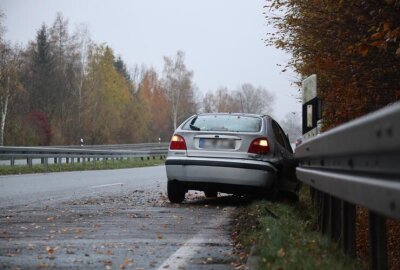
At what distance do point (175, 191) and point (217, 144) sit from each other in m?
1.07

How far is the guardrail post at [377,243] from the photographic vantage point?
346 cm

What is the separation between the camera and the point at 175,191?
9203 mm

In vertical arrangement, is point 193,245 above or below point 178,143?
below

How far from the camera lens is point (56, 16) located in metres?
62.2

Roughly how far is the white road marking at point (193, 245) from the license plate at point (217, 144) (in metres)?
1.72

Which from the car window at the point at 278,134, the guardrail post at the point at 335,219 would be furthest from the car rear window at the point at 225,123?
the guardrail post at the point at 335,219

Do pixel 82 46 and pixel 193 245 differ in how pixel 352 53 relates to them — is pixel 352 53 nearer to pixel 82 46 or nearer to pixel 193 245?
pixel 193 245

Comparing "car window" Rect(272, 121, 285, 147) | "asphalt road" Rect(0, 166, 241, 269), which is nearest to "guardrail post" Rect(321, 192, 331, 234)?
"asphalt road" Rect(0, 166, 241, 269)

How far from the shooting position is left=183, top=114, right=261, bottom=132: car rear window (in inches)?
357

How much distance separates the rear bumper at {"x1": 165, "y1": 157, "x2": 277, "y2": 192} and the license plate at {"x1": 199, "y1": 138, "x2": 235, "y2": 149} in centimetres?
23

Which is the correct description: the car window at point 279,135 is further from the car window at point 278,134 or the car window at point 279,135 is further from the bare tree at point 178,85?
the bare tree at point 178,85

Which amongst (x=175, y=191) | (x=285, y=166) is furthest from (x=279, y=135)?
(x=175, y=191)

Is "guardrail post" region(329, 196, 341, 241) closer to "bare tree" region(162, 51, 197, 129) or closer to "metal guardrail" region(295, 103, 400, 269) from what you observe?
"metal guardrail" region(295, 103, 400, 269)

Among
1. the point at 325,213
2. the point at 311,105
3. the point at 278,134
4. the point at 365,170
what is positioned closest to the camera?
the point at 365,170
